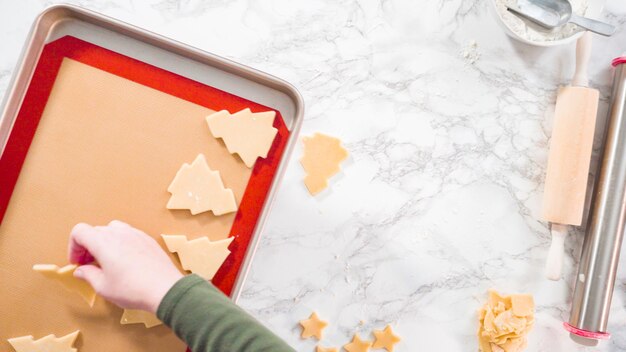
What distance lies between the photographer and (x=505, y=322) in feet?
2.48

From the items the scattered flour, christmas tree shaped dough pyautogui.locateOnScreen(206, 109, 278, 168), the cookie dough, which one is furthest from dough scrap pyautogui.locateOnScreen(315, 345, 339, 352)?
the scattered flour

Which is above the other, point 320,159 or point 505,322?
point 320,159

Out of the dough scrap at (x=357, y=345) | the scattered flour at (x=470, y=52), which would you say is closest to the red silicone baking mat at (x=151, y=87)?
the dough scrap at (x=357, y=345)

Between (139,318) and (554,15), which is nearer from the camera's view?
(139,318)

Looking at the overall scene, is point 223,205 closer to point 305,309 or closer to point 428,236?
point 305,309

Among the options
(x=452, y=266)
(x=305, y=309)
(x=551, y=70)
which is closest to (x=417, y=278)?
(x=452, y=266)

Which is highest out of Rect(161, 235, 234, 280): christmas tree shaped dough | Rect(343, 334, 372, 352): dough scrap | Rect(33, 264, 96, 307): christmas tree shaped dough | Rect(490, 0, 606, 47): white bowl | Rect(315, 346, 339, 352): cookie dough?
Rect(490, 0, 606, 47): white bowl

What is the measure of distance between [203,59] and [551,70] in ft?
1.83

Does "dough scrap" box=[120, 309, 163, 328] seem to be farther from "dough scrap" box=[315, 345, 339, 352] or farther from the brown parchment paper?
"dough scrap" box=[315, 345, 339, 352]

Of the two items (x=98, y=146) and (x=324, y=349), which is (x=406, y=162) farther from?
(x=98, y=146)

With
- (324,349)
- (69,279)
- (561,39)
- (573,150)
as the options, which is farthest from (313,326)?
(561,39)

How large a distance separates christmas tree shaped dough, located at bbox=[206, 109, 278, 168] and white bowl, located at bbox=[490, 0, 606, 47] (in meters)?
0.39

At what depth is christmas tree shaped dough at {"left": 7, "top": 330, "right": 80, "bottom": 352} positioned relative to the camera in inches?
24.0

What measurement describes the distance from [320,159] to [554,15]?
1.36 ft
